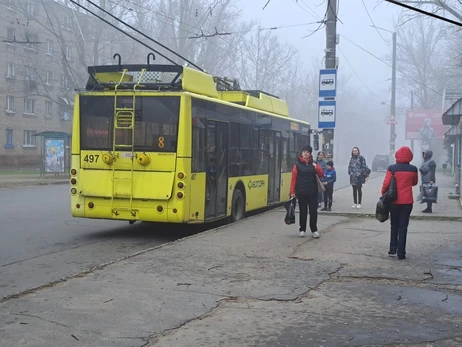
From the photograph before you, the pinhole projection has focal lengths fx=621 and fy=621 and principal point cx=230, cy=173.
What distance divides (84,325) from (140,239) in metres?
6.22

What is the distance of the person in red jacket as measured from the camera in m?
9.23

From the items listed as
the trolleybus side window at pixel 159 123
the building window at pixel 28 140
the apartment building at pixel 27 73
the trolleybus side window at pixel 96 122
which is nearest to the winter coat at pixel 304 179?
the trolleybus side window at pixel 159 123

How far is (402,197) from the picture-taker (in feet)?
30.2

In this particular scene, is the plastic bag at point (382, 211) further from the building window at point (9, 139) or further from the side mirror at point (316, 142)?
the building window at point (9, 139)

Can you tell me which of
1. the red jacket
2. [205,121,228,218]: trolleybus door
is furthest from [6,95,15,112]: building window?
the red jacket

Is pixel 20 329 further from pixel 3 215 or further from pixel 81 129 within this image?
pixel 3 215

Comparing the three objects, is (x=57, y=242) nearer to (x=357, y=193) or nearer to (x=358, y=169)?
(x=358, y=169)

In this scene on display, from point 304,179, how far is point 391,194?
88.8 inches

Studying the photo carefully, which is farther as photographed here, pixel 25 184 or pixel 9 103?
pixel 9 103

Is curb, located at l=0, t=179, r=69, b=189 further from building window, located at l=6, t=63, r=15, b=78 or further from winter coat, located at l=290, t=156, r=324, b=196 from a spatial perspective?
building window, located at l=6, t=63, r=15, b=78

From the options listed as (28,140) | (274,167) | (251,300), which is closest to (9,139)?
(28,140)

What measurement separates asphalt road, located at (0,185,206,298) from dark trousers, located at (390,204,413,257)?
14.2 feet

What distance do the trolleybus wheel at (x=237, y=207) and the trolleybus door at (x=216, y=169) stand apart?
65 centimetres

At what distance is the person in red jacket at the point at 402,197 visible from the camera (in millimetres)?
9227
